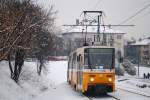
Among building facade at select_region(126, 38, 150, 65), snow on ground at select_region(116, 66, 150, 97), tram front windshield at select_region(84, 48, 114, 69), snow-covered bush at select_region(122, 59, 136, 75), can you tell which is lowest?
snow on ground at select_region(116, 66, 150, 97)

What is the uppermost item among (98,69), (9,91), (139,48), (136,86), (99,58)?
(139,48)

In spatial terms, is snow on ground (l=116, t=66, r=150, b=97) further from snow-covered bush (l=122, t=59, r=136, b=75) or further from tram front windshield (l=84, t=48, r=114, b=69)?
snow-covered bush (l=122, t=59, r=136, b=75)

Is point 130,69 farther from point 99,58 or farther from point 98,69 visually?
point 98,69

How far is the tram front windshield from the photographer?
24.1 meters

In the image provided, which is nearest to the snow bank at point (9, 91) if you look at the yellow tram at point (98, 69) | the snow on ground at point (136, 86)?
the yellow tram at point (98, 69)

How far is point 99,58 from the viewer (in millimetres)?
24234

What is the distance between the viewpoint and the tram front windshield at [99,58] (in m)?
24.1

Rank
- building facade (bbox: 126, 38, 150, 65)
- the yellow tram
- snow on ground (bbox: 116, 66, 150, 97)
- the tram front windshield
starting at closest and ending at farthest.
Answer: the yellow tram < the tram front windshield < snow on ground (bbox: 116, 66, 150, 97) < building facade (bbox: 126, 38, 150, 65)

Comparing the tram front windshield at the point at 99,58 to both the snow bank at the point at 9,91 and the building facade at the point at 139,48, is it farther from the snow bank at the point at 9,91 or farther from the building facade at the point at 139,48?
the building facade at the point at 139,48

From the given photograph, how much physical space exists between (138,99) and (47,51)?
120ft

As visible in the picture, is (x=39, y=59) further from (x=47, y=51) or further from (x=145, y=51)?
(x=145, y=51)

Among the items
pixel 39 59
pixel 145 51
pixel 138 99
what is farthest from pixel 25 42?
pixel 145 51

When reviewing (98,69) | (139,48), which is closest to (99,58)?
(98,69)

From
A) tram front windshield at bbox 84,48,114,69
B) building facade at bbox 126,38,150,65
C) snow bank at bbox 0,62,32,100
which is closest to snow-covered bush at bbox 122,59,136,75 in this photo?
snow bank at bbox 0,62,32,100
